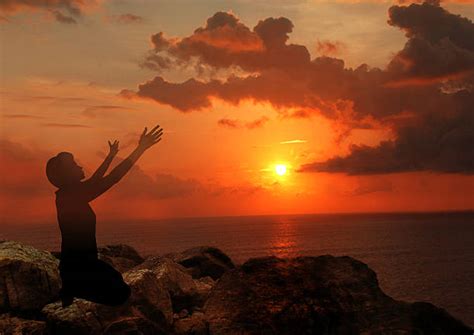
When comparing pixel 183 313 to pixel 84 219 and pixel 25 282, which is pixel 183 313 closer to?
pixel 25 282

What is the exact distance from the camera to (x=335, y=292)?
12.8 metres

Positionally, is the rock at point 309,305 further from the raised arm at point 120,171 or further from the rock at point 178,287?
the raised arm at point 120,171

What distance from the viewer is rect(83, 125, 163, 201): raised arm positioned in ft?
15.7

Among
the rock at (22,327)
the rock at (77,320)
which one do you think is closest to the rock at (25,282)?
the rock at (22,327)

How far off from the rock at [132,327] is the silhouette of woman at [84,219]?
5.55 meters

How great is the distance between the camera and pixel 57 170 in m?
5.07

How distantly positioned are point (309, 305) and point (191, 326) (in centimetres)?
275

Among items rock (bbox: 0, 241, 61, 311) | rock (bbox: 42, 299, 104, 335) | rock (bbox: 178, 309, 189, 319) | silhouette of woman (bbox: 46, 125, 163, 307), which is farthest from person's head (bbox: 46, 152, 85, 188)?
rock (bbox: 178, 309, 189, 319)

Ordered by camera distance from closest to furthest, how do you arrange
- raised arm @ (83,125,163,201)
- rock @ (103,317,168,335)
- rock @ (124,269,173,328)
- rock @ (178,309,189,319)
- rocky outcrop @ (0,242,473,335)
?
1. raised arm @ (83,125,163,201)
2. rock @ (103,317,168,335)
3. rocky outcrop @ (0,242,473,335)
4. rock @ (124,269,173,328)
5. rock @ (178,309,189,319)

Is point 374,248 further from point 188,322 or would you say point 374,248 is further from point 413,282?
point 188,322

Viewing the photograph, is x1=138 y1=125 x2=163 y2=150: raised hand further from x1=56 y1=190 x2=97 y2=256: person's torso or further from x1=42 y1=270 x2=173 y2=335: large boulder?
x1=42 y1=270 x2=173 y2=335: large boulder

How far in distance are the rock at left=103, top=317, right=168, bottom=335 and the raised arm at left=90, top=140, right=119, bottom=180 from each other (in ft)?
20.4

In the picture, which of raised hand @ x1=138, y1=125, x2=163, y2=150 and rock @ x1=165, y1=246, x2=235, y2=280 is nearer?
raised hand @ x1=138, y1=125, x2=163, y2=150

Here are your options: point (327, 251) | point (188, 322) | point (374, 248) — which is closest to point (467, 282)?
point (327, 251)
